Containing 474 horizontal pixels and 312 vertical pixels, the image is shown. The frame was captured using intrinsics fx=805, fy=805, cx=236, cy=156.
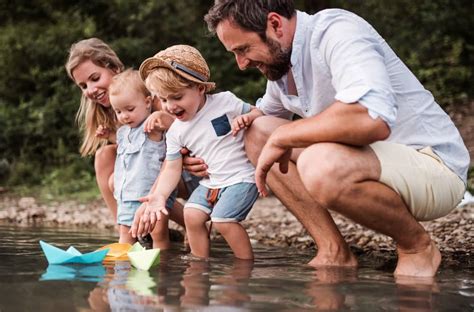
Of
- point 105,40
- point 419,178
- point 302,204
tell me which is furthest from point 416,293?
point 105,40

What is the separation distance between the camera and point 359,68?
10.3 feet

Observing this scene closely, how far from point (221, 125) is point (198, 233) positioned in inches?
22.5

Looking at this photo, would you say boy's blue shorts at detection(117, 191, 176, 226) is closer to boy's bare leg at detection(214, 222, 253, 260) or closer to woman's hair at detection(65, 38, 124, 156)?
boy's bare leg at detection(214, 222, 253, 260)

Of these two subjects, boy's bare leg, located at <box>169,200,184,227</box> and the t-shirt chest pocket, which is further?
boy's bare leg, located at <box>169,200,184,227</box>

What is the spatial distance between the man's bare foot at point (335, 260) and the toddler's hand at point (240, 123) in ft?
2.44

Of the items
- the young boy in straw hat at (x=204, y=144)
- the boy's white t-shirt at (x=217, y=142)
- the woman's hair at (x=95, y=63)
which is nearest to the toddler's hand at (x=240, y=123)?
the young boy in straw hat at (x=204, y=144)

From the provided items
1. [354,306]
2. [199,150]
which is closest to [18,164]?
[199,150]

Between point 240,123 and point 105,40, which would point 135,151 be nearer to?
point 240,123

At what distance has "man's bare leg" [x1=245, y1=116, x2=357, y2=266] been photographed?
3.86 metres

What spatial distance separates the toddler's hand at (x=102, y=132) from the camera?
4.98 metres

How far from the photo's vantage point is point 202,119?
419 cm

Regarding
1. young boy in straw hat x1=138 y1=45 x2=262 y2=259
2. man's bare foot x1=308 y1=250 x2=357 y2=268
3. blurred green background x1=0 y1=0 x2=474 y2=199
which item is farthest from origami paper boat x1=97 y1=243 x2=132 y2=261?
blurred green background x1=0 y1=0 x2=474 y2=199

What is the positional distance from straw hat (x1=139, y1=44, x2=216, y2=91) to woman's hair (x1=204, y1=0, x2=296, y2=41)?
589 mm

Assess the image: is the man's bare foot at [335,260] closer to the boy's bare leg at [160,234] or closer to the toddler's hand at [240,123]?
the toddler's hand at [240,123]
